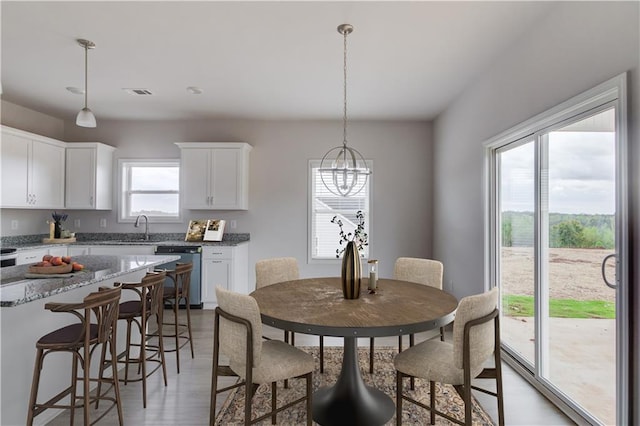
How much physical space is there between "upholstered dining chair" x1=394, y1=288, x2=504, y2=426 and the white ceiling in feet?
6.65

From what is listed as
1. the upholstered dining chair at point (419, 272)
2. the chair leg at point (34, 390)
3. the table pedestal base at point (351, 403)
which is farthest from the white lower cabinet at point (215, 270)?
the chair leg at point (34, 390)

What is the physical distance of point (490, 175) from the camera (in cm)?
345

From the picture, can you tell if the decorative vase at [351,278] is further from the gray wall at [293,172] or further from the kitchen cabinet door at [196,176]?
the kitchen cabinet door at [196,176]

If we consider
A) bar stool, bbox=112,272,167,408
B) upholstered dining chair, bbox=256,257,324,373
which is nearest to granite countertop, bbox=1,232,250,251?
upholstered dining chair, bbox=256,257,324,373

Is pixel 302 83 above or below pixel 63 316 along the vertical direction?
above

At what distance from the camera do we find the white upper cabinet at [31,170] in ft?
14.0

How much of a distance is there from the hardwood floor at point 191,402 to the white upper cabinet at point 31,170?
10.6ft

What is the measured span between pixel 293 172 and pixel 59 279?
11.6 feet

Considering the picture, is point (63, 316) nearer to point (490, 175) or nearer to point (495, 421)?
point (495, 421)

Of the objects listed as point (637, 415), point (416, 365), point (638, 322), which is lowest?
point (637, 415)

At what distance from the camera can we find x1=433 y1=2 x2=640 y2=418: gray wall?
1750mm

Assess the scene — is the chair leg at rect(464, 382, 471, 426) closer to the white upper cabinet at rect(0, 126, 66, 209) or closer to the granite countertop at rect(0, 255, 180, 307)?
the granite countertop at rect(0, 255, 180, 307)

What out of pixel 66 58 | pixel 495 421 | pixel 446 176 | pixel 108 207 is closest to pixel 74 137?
pixel 108 207

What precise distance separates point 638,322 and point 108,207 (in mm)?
6111
